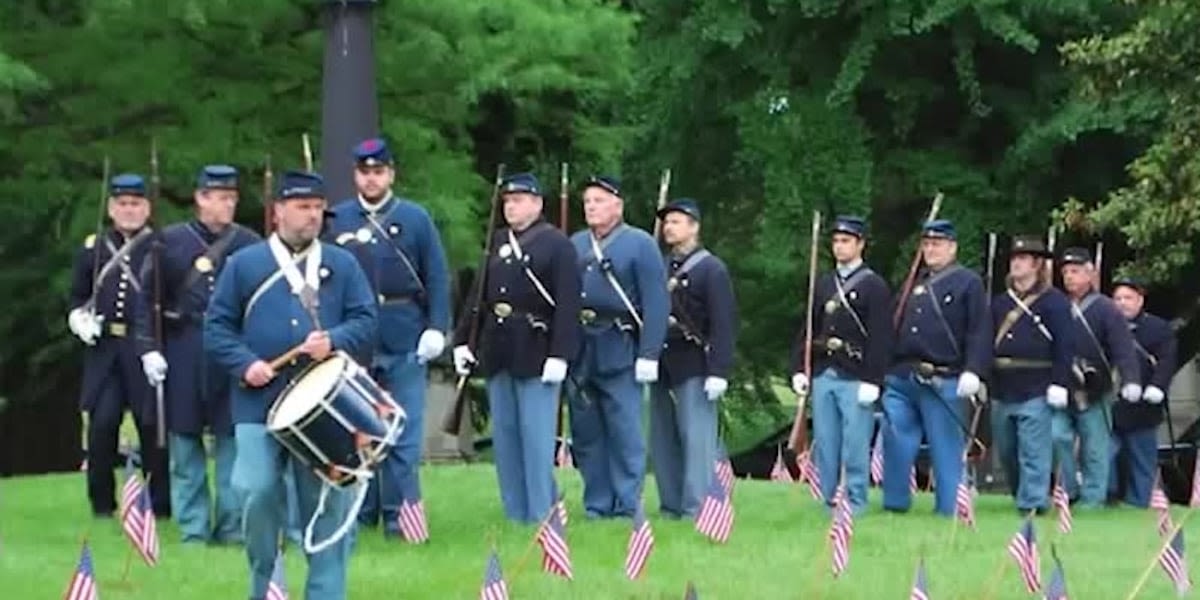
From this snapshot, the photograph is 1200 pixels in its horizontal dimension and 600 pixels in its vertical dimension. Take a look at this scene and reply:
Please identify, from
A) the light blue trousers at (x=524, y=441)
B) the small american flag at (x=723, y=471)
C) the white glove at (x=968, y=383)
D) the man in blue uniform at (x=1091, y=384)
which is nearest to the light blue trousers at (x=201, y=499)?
the light blue trousers at (x=524, y=441)

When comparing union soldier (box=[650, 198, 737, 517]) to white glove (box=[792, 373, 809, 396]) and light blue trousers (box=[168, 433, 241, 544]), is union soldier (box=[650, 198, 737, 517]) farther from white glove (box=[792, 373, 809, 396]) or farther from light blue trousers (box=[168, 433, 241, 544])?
light blue trousers (box=[168, 433, 241, 544])

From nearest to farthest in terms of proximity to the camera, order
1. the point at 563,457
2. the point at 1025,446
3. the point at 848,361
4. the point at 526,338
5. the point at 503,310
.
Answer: the point at 526,338 < the point at 503,310 < the point at 848,361 < the point at 1025,446 < the point at 563,457

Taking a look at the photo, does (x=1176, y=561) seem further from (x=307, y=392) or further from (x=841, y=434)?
(x=841, y=434)

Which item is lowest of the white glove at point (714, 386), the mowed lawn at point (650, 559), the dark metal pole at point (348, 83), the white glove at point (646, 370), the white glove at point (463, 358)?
the mowed lawn at point (650, 559)

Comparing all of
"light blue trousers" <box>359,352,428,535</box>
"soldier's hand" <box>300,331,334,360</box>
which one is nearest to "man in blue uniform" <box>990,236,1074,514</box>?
"light blue trousers" <box>359,352,428,535</box>

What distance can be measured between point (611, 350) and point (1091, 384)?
5.21 meters

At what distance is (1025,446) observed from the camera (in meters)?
18.9

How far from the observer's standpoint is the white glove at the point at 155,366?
14.8 metres

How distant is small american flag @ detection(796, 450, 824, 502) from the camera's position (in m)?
18.5

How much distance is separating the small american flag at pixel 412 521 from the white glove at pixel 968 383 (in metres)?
4.16

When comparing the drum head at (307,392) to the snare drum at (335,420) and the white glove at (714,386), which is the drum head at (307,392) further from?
the white glove at (714,386)

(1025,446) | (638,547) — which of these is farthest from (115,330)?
(1025,446)

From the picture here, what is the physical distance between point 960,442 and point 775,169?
8.93 meters

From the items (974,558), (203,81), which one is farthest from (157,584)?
(203,81)
